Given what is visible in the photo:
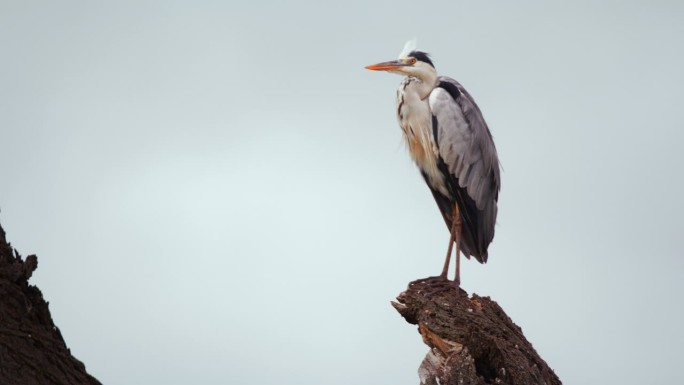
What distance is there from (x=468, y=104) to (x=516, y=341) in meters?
3.51

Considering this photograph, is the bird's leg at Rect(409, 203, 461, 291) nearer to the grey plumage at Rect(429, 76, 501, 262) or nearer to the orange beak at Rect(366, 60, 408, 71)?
the grey plumage at Rect(429, 76, 501, 262)

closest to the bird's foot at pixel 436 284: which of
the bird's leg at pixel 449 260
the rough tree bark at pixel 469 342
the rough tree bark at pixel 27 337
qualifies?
the bird's leg at pixel 449 260

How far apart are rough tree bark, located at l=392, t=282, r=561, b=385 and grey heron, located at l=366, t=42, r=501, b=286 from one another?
193 centimetres

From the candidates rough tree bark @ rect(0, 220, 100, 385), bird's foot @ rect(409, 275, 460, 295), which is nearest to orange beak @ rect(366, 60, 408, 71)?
bird's foot @ rect(409, 275, 460, 295)

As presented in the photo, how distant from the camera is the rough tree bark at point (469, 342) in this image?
739 cm

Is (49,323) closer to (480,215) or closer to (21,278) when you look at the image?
(21,278)

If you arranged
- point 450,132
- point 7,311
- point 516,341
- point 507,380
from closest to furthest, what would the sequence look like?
1. point 7,311
2. point 507,380
3. point 516,341
4. point 450,132

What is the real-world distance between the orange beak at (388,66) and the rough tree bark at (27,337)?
6.56 meters

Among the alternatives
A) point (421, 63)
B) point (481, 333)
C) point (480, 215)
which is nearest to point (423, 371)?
point (481, 333)

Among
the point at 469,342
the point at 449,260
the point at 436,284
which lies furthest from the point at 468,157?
the point at 469,342

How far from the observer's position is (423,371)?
7.59 m

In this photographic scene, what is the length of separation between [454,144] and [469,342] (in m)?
3.53

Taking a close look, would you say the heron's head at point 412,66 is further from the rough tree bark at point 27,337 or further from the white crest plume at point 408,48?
the rough tree bark at point 27,337

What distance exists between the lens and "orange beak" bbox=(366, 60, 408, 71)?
1073 cm
